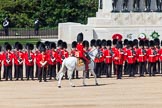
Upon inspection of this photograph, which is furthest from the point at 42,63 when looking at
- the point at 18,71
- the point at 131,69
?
the point at 131,69

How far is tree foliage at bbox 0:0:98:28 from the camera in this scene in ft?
193

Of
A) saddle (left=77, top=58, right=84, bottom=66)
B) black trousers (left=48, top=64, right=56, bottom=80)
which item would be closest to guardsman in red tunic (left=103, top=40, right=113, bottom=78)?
black trousers (left=48, top=64, right=56, bottom=80)

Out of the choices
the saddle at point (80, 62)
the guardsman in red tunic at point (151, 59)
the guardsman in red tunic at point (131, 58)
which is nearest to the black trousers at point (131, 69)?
the guardsman in red tunic at point (131, 58)

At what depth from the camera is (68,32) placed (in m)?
41.9

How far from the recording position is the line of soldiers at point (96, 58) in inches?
1088

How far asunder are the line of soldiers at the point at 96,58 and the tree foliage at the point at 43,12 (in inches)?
1130

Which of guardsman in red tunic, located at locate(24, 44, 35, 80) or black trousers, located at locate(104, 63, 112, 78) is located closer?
guardsman in red tunic, located at locate(24, 44, 35, 80)

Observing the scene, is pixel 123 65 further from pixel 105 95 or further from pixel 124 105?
pixel 124 105

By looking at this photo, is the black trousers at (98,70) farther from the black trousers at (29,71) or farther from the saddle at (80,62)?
the saddle at (80,62)

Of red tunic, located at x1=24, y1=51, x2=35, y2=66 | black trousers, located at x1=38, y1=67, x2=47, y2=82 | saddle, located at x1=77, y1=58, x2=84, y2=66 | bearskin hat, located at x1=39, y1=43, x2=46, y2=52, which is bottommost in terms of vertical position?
black trousers, located at x1=38, y1=67, x2=47, y2=82

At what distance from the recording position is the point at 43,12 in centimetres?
5894

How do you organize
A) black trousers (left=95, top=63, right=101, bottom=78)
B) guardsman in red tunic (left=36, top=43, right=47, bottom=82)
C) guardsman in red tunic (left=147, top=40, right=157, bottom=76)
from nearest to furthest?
1. guardsman in red tunic (left=36, top=43, right=47, bottom=82)
2. black trousers (left=95, top=63, right=101, bottom=78)
3. guardsman in red tunic (left=147, top=40, right=157, bottom=76)

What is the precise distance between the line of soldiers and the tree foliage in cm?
2870

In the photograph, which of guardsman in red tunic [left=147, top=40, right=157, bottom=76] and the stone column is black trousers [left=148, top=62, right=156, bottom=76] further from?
the stone column
